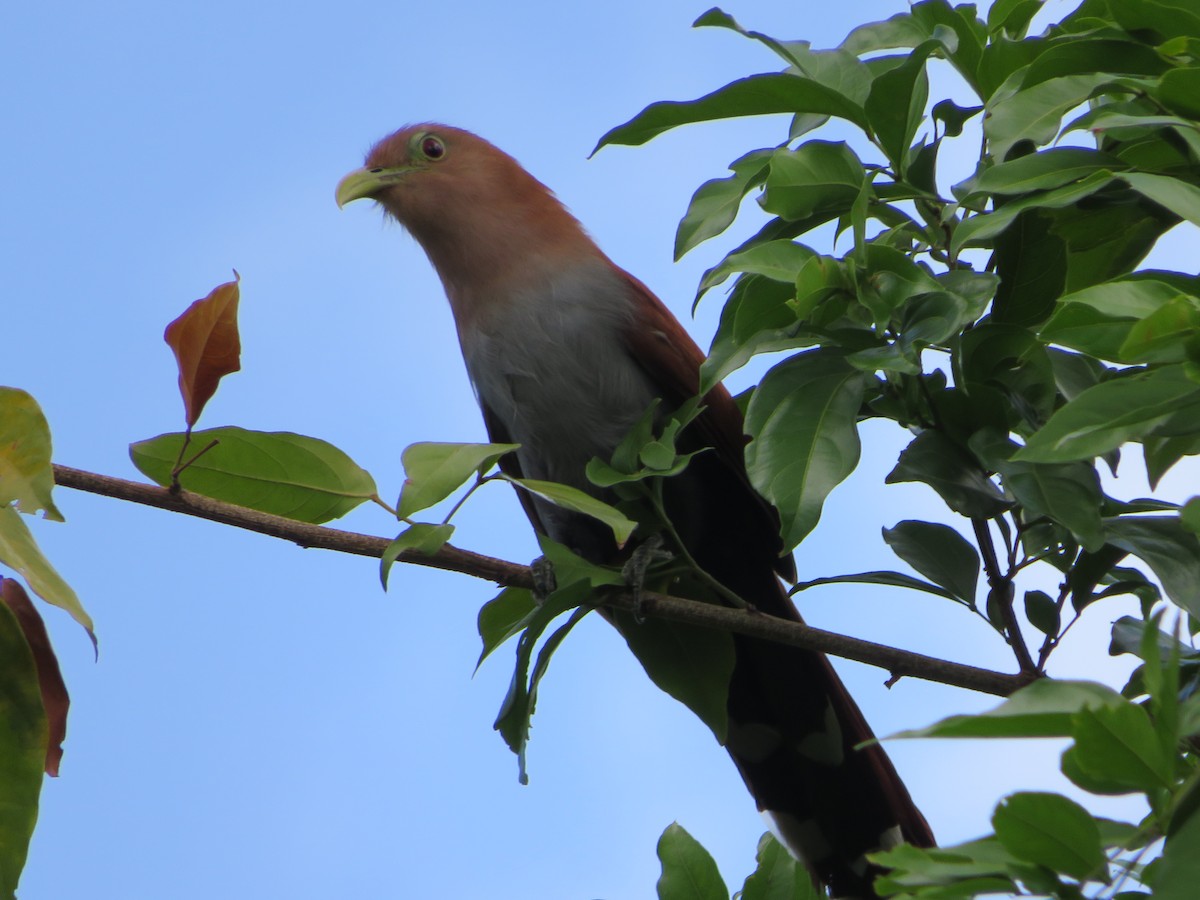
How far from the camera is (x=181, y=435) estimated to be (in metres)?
1.95

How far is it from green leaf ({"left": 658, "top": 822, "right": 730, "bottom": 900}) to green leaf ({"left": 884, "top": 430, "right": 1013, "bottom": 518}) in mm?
778

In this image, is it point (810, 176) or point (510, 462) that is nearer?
point (810, 176)

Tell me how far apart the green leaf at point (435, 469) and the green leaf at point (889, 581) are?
83 centimetres

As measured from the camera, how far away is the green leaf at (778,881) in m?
2.42

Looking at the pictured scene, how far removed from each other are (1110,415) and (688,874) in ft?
4.07

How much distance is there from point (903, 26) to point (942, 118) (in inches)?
7.1

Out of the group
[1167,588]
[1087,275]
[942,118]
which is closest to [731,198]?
[942,118]

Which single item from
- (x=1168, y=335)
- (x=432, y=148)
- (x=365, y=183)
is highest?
(x=432, y=148)

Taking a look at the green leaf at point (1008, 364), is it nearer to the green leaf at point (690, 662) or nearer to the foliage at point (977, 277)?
the foliage at point (977, 277)

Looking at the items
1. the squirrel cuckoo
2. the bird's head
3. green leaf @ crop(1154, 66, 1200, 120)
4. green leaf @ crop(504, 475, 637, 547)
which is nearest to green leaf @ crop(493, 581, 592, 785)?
green leaf @ crop(504, 475, 637, 547)

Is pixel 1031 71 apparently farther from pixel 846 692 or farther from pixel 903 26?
pixel 846 692

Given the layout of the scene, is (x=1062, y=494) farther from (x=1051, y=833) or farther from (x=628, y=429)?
(x=628, y=429)

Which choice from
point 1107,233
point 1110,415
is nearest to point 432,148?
point 1107,233

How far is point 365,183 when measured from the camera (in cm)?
391
